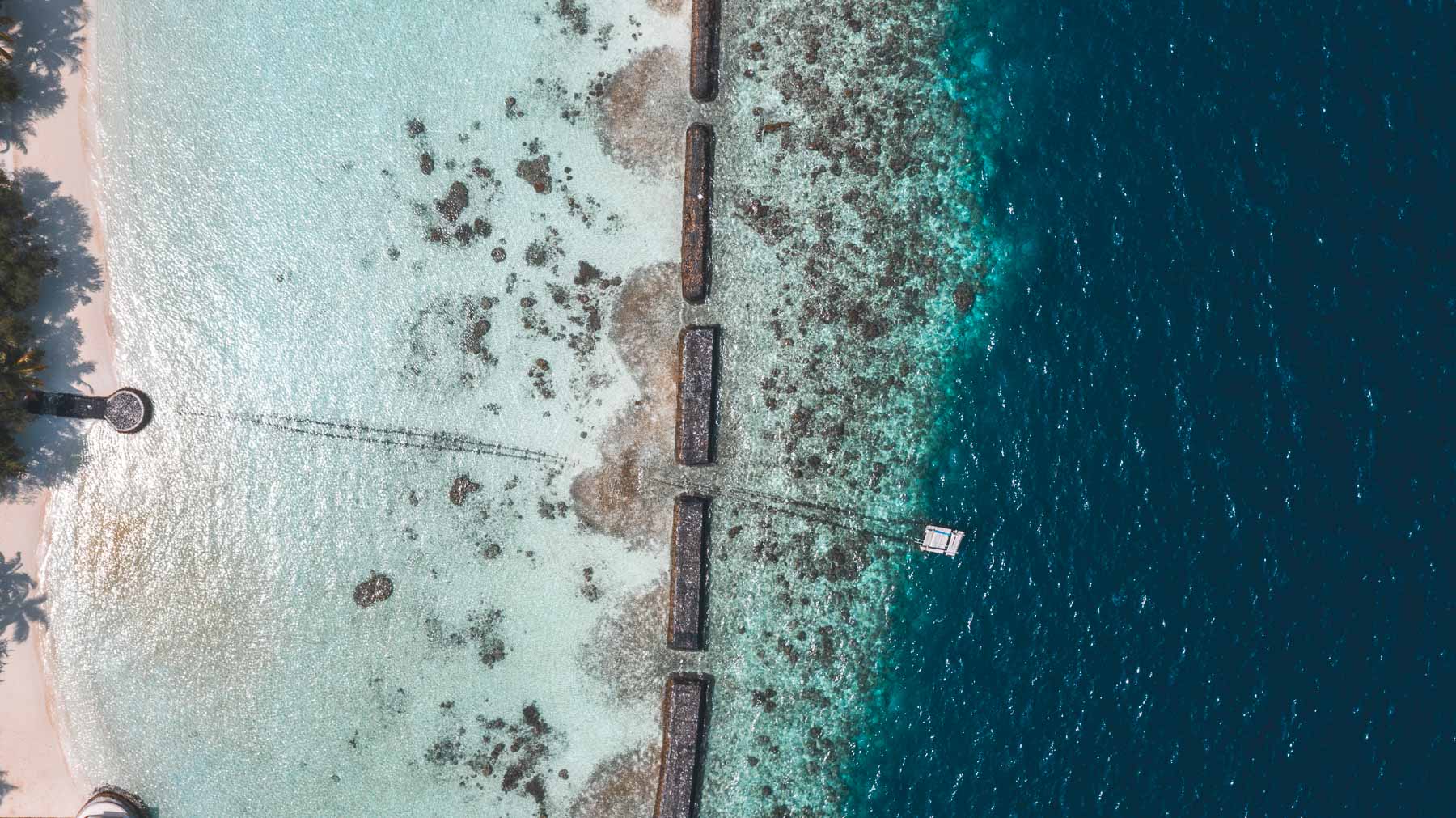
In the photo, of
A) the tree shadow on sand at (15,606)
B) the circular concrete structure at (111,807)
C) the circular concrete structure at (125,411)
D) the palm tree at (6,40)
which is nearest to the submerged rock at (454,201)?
the circular concrete structure at (125,411)

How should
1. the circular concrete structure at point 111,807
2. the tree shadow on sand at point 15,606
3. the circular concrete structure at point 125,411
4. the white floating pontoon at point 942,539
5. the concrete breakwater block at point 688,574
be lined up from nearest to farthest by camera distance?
the circular concrete structure at point 111,807 → the concrete breakwater block at point 688,574 → the white floating pontoon at point 942,539 → the circular concrete structure at point 125,411 → the tree shadow on sand at point 15,606

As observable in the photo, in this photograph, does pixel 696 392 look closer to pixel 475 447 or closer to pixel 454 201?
pixel 475 447

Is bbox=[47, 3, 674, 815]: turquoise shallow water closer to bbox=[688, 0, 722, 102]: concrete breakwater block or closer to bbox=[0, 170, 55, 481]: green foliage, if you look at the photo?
bbox=[0, 170, 55, 481]: green foliage

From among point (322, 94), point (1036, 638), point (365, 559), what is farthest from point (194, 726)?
point (1036, 638)

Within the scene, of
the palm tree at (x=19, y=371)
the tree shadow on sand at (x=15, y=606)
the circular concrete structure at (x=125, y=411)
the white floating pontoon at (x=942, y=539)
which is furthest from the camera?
the tree shadow on sand at (x=15, y=606)

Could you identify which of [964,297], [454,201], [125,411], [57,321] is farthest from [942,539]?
[57,321]

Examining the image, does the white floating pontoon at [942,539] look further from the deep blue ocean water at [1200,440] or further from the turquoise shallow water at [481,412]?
the turquoise shallow water at [481,412]

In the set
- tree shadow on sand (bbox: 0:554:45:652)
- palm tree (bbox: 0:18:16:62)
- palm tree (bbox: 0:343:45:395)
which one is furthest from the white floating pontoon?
palm tree (bbox: 0:18:16:62)
